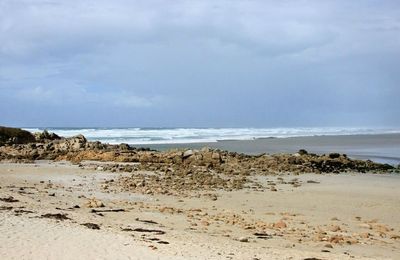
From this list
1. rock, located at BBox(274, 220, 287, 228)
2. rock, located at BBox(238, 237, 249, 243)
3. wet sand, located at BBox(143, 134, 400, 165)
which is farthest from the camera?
wet sand, located at BBox(143, 134, 400, 165)

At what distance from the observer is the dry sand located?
8.80 metres

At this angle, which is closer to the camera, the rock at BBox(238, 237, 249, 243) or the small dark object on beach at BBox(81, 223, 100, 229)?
the rock at BBox(238, 237, 249, 243)

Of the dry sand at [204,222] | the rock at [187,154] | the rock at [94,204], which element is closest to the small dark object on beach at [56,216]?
the dry sand at [204,222]

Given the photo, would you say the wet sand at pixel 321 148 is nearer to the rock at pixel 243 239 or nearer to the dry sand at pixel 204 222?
the dry sand at pixel 204 222

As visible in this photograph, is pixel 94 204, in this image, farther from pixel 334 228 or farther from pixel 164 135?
pixel 164 135

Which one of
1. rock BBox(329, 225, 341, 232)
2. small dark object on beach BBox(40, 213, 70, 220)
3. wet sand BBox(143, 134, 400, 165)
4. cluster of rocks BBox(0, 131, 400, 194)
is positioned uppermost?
wet sand BBox(143, 134, 400, 165)

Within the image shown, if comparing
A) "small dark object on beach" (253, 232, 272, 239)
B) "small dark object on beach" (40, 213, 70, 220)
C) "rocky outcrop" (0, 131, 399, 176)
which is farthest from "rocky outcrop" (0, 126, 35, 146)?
"small dark object on beach" (253, 232, 272, 239)

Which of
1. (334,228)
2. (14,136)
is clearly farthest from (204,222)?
(14,136)

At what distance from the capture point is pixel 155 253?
8555 millimetres

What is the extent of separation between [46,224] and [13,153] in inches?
635

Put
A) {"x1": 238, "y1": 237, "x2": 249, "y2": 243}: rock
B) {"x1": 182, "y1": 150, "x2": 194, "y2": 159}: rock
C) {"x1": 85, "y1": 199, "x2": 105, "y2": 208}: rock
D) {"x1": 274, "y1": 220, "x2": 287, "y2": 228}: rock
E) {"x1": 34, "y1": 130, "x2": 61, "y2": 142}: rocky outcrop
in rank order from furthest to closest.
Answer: {"x1": 34, "y1": 130, "x2": 61, "y2": 142}: rocky outcrop
{"x1": 182, "y1": 150, "x2": 194, "y2": 159}: rock
{"x1": 85, "y1": 199, "x2": 105, "y2": 208}: rock
{"x1": 274, "y1": 220, "x2": 287, "y2": 228}: rock
{"x1": 238, "y1": 237, "x2": 249, "y2": 243}: rock

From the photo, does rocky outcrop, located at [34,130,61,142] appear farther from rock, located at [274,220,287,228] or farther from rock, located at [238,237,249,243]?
rock, located at [238,237,249,243]

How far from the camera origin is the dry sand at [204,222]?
8.80 m

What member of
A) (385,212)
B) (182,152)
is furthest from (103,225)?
(182,152)
